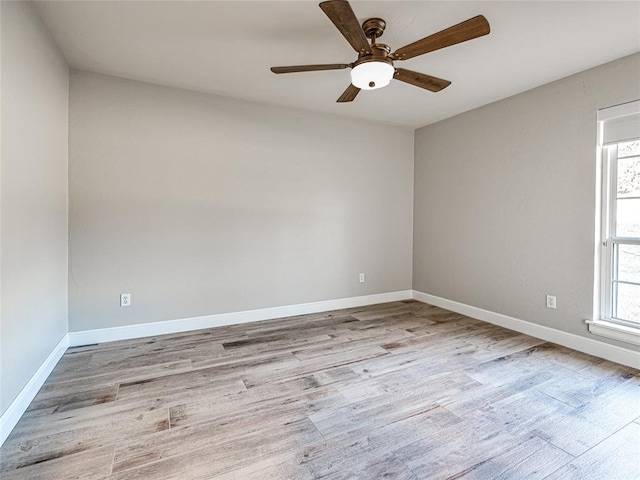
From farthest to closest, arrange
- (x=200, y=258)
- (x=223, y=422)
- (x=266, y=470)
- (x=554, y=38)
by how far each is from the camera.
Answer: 1. (x=200, y=258)
2. (x=554, y=38)
3. (x=223, y=422)
4. (x=266, y=470)

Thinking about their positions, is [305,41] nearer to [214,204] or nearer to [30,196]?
[214,204]

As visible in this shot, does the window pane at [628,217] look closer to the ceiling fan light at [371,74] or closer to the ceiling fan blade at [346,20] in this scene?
the ceiling fan light at [371,74]

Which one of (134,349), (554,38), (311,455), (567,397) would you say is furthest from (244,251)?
(554,38)

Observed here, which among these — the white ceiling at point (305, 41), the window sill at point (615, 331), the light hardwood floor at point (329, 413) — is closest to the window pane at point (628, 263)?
the window sill at point (615, 331)

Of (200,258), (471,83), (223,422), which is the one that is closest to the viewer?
(223,422)

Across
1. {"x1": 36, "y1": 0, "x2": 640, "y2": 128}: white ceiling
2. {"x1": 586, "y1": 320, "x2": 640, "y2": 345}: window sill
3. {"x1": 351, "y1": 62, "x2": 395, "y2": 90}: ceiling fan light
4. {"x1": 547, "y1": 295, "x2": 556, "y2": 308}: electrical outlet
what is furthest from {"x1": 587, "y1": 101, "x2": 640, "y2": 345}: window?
{"x1": 351, "y1": 62, "x2": 395, "y2": 90}: ceiling fan light

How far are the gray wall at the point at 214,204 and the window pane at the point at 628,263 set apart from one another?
2.34m

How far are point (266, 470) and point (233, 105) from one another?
320 centimetres

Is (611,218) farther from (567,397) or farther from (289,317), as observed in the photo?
(289,317)

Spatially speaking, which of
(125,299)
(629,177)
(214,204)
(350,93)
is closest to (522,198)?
(629,177)

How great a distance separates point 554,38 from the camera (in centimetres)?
219

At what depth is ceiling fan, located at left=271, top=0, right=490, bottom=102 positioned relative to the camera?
1.56 metres

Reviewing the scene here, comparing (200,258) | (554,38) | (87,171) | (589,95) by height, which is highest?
(554,38)

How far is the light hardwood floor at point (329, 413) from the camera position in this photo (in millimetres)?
1439
